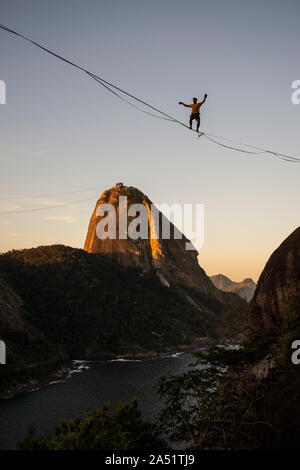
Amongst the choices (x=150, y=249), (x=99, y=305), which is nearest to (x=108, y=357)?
(x=99, y=305)

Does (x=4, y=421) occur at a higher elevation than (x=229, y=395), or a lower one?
lower

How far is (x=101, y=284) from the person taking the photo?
102938mm

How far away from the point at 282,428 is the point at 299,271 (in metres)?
10.5

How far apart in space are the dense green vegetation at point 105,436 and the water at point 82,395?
63.9 ft

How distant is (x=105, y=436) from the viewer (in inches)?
666

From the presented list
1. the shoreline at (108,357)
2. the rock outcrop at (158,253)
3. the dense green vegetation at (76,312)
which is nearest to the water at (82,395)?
the shoreline at (108,357)

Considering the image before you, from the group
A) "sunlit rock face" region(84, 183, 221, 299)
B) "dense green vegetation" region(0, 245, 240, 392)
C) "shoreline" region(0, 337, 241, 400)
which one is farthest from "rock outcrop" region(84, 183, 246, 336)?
"shoreline" region(0, 337, 241, 400)

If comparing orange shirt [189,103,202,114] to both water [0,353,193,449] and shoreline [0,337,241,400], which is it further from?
shoreline [0,337,241,400]

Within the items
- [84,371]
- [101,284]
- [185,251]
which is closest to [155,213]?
[185,251]

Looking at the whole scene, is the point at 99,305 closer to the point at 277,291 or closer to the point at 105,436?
the point at 277,291

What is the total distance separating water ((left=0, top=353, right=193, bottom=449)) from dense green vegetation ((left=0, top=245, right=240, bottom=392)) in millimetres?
4978

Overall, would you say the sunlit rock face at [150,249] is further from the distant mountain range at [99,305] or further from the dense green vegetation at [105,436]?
the dense green vegetation at [105,436]

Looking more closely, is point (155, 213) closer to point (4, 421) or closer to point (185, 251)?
point (185, 251)

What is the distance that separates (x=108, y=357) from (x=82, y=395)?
93.3 feet
